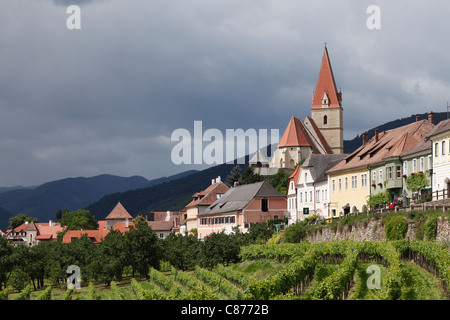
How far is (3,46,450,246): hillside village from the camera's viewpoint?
50.4 meters

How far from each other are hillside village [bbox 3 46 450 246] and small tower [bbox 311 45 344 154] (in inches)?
270

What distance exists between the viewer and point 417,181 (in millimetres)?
52250

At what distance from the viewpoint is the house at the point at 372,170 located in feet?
187

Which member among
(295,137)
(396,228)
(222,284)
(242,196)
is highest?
(295,137)

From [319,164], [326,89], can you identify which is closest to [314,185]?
[319,164]

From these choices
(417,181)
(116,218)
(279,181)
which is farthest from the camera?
(116,218)

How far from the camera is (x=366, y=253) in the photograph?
3631 cm

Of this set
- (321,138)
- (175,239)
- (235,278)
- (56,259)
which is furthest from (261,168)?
(235,278)

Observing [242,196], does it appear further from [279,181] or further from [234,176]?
[234,176]

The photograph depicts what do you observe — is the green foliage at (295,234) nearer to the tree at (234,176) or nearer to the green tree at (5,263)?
the green tree at (5,263)

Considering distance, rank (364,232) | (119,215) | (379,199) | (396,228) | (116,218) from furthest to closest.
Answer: (119,215), (116,218), (379,199), (364,232), (396,228)

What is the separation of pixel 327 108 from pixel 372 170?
317ft
